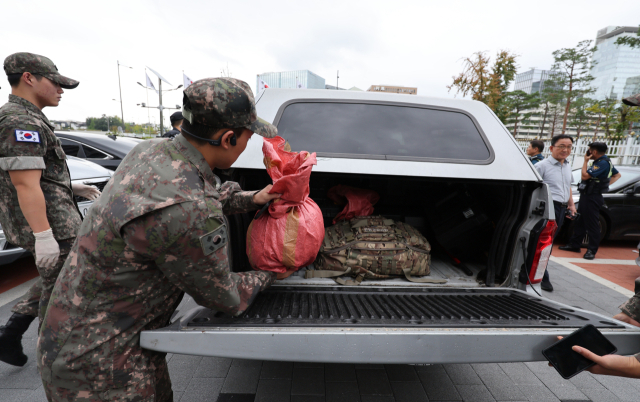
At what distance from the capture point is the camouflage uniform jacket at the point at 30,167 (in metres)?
1.78

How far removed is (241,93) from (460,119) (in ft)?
5.98


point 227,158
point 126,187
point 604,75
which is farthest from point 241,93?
point 604,75

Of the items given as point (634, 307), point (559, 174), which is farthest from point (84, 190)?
point (559, 174)

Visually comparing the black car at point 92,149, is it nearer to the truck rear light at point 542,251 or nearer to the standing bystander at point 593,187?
the truck rear light at point 542,251

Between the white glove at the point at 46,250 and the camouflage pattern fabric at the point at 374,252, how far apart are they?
1.51 metres

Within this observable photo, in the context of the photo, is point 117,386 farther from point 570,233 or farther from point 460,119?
point 570,233

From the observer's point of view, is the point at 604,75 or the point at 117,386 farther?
the point at 604,75

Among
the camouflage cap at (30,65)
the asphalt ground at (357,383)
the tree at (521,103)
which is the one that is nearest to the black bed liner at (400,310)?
the asphalt ground at (357,383)

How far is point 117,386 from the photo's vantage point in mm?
1201

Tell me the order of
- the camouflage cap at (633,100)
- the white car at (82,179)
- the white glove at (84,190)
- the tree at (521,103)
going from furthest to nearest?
the tree at (521,103)
the white car at (82,179)
the white glove at (84,190)
the camouflage cap at (633,100)

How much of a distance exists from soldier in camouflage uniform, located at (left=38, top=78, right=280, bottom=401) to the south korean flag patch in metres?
1.07

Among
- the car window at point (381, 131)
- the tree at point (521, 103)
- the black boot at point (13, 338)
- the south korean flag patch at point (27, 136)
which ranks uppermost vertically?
the tree at point (521, 103)

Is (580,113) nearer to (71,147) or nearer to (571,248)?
(571,248)

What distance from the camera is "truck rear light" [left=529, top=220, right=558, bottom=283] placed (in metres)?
1.93
